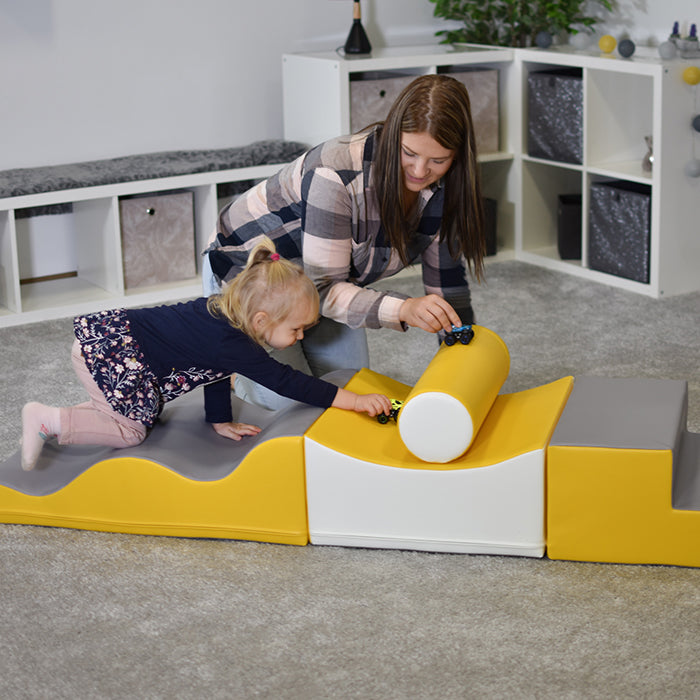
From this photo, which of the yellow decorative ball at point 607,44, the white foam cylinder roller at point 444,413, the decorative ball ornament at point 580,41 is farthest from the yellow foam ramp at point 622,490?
the decorative ball ornament at point 580,41

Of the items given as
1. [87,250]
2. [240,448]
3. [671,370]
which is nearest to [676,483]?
[240,448]

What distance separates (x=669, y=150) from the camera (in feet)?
9.73

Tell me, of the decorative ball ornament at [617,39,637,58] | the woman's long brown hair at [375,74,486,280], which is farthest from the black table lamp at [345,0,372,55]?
the woman's long brown hair at [375,74,486,280]

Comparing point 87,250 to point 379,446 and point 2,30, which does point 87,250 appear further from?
point 379,446

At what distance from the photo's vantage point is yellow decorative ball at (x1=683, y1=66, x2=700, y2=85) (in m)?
2.88

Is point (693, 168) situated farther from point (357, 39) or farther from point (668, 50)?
point (357, 39)

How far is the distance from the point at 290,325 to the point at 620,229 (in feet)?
5.74

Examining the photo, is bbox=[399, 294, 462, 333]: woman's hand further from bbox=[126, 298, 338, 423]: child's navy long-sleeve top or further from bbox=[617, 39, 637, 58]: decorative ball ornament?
bbox=[617, 39, 637, 58]: decorative ball ornament

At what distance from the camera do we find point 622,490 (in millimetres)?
1561

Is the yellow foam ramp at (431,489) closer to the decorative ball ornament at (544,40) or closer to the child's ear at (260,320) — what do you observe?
the child's ear at (260,320)

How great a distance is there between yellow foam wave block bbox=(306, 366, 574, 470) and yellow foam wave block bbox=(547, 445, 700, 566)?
76 millimetres

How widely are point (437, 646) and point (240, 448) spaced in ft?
1.80

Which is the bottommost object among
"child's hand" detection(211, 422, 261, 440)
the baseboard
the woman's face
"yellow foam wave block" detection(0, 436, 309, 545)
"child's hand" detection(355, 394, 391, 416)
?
the baseboard

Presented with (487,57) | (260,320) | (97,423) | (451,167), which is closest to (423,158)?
(451,167)
